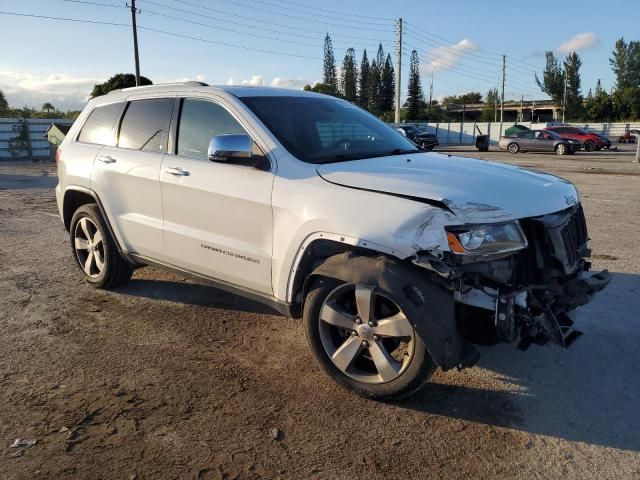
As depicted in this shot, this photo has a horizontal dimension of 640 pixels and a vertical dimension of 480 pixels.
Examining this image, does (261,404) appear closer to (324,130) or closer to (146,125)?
(324,130)

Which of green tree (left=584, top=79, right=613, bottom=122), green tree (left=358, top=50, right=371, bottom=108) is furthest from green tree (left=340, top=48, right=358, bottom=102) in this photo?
green tree (left=584, top=79, right=613, bottom=122)

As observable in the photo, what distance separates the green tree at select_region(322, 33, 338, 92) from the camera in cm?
8538

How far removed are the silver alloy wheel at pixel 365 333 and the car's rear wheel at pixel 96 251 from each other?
8.61 ft

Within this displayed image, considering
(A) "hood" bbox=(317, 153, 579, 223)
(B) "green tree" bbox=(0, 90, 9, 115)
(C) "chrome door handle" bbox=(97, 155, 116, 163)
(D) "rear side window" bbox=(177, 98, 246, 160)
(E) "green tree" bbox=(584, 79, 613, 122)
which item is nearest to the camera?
(A) "hood" bbox=(317, 153, 579, 223)

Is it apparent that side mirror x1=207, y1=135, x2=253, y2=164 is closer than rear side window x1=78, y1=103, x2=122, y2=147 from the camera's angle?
Yes

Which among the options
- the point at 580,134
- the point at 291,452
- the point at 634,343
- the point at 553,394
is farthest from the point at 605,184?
the point at 580,134

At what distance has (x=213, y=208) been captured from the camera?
388 centimetres

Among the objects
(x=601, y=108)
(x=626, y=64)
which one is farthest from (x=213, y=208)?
(x=626, y=64)

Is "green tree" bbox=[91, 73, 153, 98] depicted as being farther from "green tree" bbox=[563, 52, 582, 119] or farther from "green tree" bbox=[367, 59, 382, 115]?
"green tree" bbox=[563, 52, 582, 119]

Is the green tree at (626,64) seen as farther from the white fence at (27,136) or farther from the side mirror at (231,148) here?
the side mirror at (231,148)

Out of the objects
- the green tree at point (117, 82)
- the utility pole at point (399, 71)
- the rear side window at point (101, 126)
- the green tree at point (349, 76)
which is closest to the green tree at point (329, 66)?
the green tree at point (349, 76)

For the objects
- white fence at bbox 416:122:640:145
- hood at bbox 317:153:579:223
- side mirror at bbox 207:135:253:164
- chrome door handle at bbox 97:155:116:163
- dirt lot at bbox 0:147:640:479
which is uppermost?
white fence at bbox 416:122:640:145

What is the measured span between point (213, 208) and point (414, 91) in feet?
302

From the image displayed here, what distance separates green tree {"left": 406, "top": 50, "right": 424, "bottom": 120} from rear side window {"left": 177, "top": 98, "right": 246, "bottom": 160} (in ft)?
297
